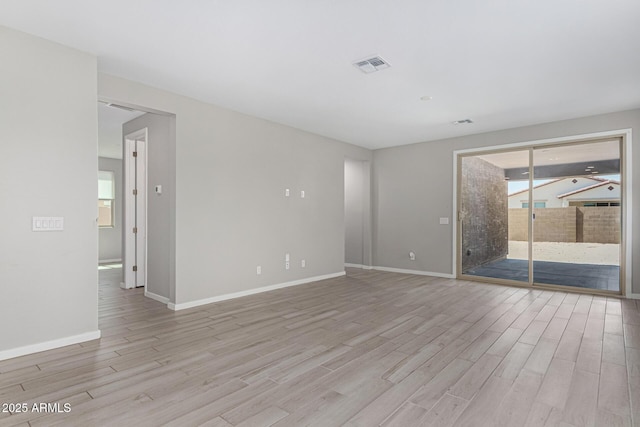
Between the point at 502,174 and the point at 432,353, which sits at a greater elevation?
the point at 502,174

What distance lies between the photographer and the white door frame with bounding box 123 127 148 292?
540 cm

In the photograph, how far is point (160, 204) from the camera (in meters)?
4.71

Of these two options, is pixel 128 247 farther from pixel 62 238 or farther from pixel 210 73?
pixel 210 73

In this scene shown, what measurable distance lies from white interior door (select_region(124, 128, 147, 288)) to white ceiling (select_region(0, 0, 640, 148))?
76.3 inches

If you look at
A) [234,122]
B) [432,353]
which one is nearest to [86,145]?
[234,122]

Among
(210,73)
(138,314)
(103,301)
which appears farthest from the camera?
(103,301)

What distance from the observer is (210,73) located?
3561 mm

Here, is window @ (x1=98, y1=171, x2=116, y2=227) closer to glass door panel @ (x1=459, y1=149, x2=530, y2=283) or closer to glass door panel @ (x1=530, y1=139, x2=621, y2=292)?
glass door panel @ (x1=459, y1=149, x2=530, y2=283)

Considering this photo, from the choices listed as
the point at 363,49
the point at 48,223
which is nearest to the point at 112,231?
the point at 48,223

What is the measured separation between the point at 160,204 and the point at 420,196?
4.81 meters

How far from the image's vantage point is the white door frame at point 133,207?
17.7 ft

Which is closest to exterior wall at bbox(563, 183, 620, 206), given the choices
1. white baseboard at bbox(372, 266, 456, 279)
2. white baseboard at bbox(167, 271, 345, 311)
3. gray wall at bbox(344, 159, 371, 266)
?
white baseboard at bbox(372, 266, 456, 279)

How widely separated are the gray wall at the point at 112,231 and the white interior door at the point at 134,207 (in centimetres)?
382

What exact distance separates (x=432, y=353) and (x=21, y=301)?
11.5 ft
